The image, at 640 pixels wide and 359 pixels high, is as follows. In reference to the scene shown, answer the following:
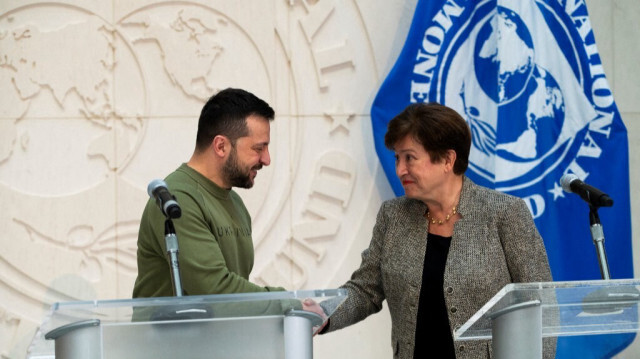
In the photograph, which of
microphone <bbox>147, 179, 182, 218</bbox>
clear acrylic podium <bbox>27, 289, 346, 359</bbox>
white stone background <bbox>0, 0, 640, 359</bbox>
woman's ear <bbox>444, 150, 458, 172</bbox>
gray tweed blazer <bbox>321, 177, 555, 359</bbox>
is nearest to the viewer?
clear acrylic podium <bbox>27, 289, 346, 359</bbox>

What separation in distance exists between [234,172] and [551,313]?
3.72 feet

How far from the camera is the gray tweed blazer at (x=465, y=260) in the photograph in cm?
284

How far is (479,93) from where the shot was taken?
4.67 meters

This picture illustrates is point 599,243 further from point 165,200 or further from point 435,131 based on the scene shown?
point 165,200

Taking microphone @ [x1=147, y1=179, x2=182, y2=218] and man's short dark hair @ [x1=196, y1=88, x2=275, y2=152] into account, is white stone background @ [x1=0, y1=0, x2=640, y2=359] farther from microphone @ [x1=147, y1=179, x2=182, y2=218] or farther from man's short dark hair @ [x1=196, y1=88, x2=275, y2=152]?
microphone @ [x1=147, y1=179, x2=182, y2=218]

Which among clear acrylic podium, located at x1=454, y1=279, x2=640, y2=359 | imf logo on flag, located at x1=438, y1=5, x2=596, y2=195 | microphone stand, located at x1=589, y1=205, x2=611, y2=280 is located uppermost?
imf logo on flag, located at x1=438, y1=5, x2=596, y2=195

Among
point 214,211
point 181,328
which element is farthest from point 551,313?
point 214,211

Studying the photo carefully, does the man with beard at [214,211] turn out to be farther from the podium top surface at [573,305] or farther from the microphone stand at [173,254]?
the podium top surface at [573,305]

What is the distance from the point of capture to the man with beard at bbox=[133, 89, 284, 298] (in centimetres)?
265

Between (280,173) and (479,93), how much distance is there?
105 centimetres

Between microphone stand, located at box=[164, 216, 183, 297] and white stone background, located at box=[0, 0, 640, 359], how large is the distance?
213 centimetres

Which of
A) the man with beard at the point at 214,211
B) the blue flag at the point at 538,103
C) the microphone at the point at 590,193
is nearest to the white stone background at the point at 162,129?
the blue flag at the point at 538,103

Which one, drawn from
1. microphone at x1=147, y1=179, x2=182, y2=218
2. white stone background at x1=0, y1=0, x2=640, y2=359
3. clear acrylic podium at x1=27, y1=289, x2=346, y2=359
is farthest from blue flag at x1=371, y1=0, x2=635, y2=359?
clear acrylic podium at x1=27, y1=289, x2=346, y2=359

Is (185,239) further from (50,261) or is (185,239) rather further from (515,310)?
(50,261)
